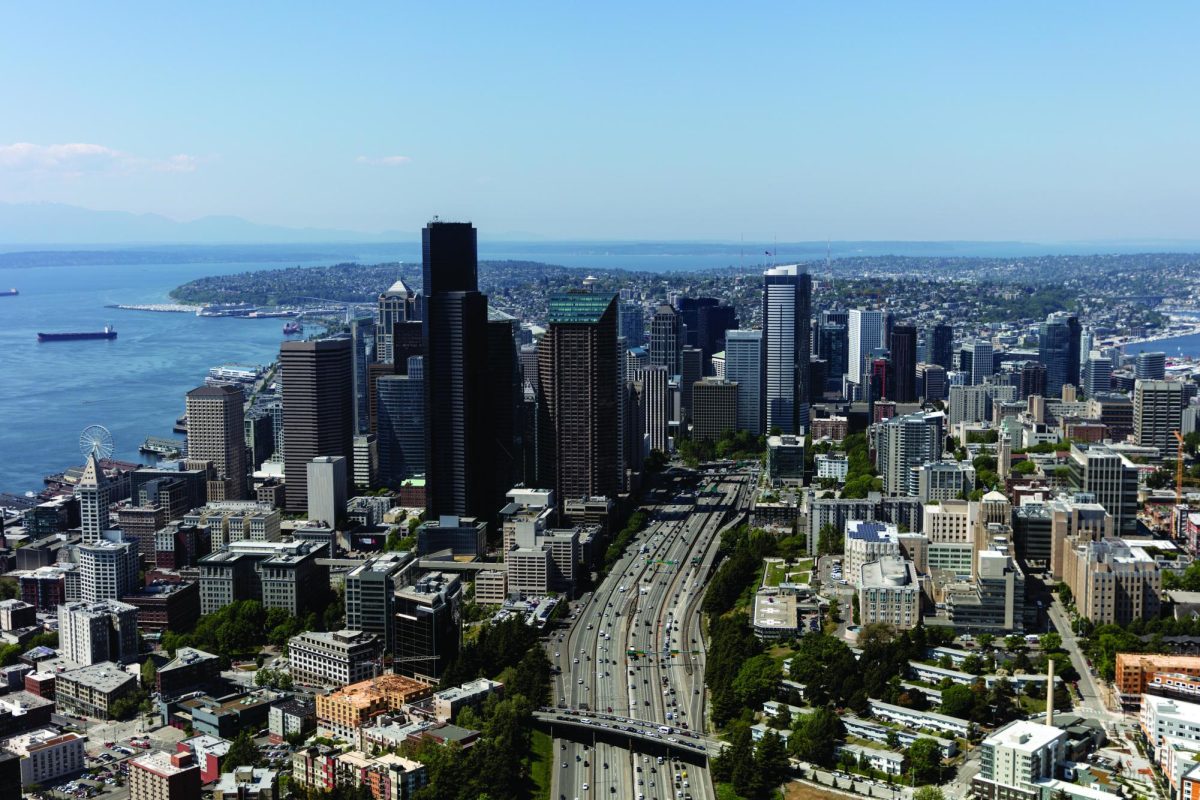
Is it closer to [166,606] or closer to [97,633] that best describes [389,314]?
[166,606]

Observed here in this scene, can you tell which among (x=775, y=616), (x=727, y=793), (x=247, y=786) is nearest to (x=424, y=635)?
(x=247, y=786)

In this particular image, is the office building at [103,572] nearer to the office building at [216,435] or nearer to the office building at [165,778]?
the office building at [165,778]

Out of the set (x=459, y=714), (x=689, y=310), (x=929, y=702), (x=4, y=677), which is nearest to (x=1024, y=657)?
(x=929, y=702)

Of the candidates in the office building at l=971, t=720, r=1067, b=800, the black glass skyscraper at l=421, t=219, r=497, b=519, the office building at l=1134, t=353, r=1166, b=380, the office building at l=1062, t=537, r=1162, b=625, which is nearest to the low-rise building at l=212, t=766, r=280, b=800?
the office building at l=971, t=720, r=1067, b=800

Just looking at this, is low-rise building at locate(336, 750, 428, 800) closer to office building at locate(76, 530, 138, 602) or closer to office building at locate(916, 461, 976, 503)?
office building at locate(76, 530, 138, 602)

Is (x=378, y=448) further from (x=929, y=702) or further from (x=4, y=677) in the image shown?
(x=929, y=702)

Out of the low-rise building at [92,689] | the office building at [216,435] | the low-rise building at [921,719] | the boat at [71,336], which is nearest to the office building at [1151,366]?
the office building at [216,435]
